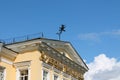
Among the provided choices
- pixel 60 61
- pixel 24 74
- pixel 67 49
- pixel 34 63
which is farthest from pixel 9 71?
pixel 67 49

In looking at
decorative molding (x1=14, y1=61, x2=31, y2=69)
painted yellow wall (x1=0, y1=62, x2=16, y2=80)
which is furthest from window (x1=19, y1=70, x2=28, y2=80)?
painted yellow wall (x1=0, y1=62, x2=16, y2=80)

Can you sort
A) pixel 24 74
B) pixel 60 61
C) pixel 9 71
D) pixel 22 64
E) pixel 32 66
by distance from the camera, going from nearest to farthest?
pixel 32 66, pixel 9 71, pixel 22 64, pixel 24 74, pixel 60 61

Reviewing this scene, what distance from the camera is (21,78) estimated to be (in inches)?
1313

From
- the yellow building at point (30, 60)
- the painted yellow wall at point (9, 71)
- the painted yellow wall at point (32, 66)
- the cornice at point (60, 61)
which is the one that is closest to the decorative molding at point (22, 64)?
the yellow building at point (30, 60)

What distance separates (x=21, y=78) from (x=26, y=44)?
10.0ft

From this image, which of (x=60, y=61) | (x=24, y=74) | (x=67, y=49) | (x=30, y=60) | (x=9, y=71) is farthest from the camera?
(x=67, y=49)

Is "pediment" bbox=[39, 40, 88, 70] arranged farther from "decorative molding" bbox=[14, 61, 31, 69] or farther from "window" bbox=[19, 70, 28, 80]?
"window" bbox=[19, 70, 28, 80]

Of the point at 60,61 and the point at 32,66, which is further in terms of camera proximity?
the point at 60,61

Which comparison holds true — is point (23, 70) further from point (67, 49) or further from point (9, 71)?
point (67, 49)

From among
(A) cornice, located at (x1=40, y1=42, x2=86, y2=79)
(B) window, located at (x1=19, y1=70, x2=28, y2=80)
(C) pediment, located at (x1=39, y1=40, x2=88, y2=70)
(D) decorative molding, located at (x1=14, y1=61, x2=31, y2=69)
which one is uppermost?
(C) pediment, located at (x1=39, y1=40, x2=88, y2=70)

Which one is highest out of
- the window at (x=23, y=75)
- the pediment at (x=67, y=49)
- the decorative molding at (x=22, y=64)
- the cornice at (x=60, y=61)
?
the pediment at (x=67, y=49)

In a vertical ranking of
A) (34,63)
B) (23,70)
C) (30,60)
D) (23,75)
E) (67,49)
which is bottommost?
(23,75)

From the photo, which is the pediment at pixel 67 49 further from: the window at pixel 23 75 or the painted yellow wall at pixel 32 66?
the window at pixel 23 75

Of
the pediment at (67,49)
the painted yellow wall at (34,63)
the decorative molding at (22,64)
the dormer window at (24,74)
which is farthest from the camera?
the pediment at (67,49)
